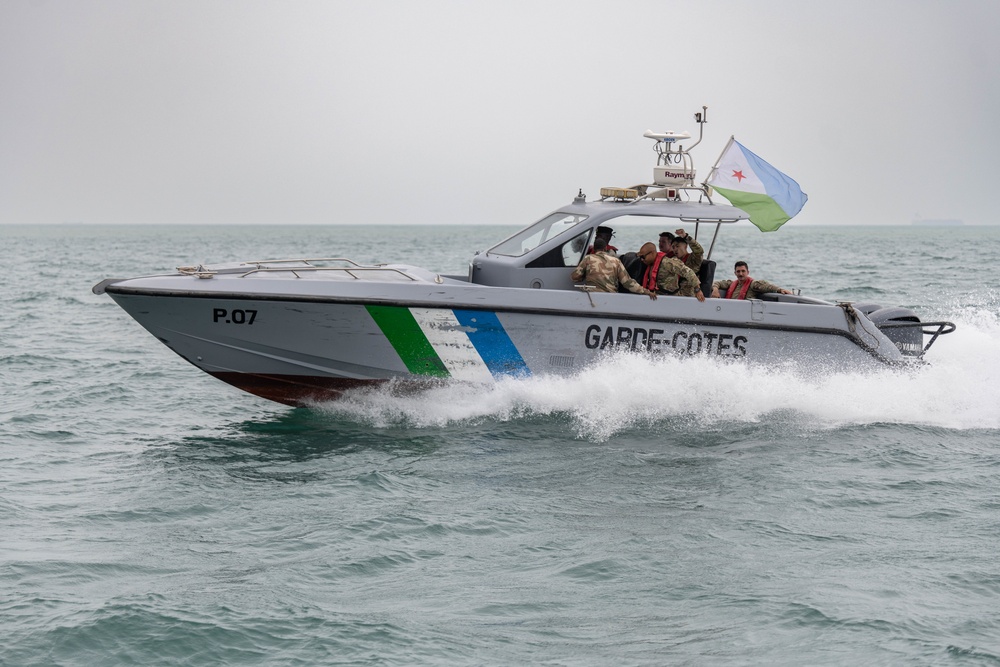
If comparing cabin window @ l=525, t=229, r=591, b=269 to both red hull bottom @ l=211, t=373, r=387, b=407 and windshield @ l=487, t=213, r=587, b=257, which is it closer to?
windshield @ l=487, t=213, r=587, b=257

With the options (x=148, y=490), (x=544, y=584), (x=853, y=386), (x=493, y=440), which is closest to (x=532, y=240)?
(x=493, y=440)

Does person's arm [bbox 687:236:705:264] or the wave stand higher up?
person's arm [bbox 687:236:705:264]

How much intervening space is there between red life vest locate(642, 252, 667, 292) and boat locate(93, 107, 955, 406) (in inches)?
8.6

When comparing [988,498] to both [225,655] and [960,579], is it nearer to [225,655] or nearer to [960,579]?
[960,579]

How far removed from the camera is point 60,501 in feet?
25.7

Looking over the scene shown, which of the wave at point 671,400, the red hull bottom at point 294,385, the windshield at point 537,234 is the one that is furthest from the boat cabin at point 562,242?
the red hull bottom at point 294,385

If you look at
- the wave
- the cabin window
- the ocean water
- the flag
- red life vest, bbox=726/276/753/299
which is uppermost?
the flag

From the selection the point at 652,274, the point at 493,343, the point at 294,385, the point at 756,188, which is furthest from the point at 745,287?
the point at 294,385

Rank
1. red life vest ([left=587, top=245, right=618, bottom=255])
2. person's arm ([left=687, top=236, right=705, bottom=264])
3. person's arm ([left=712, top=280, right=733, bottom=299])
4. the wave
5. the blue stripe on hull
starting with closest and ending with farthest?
the blue stripe on hull, the wave, red life vest ([left=587, top=245, right=618, bottom=255]), person's arm ([left=687, top=236, right=705, bottom=264]), person's arm ([left=712, top=280, right=733, bottom=299])

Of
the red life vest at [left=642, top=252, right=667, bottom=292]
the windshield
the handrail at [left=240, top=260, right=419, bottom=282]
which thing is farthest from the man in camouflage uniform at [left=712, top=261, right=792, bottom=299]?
the handrail at [left=240, top=260, right=419, bottom=282]

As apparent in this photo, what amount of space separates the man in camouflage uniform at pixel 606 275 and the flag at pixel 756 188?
1.36 m

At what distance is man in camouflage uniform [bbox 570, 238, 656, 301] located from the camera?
10.2m

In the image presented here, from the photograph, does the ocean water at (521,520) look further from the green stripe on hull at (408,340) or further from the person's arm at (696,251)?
the person's arm at (696,251)

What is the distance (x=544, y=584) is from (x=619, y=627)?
0.68m
